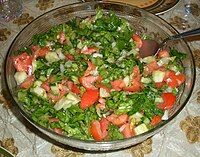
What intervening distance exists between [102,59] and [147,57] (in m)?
0.20

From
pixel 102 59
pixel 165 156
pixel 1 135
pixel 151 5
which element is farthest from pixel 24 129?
pixel 151 5

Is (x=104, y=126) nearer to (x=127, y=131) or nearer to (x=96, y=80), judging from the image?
(x=127, y=131)

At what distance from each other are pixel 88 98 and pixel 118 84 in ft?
0.44

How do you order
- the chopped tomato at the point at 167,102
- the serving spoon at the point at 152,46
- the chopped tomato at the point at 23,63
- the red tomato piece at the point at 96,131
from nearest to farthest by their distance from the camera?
the red tomato piece at the point at 96,131 < the chopped tomato at the point at 167,102 < the chopped tomato at the point at 23,63 < the serving spoon at the point at 152,46

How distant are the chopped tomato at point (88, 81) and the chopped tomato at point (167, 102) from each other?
26cm

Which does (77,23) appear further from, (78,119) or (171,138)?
(171,138)

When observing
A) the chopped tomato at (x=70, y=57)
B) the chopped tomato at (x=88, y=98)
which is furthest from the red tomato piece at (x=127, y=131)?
the chopped tomato at (x=70, y=57)

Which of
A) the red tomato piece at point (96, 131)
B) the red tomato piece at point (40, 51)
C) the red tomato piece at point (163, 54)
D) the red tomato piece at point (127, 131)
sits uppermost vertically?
the red tomato piece at point (40, 51)

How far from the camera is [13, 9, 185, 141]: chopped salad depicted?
1.30 metres

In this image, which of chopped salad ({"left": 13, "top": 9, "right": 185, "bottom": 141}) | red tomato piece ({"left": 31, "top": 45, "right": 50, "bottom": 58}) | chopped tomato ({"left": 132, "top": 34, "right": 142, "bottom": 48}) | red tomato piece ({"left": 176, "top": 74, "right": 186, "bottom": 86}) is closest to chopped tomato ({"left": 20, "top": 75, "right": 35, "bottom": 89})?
chopped salad ({"left": 13, "top": 9, "right": 185, "bottom": 141})

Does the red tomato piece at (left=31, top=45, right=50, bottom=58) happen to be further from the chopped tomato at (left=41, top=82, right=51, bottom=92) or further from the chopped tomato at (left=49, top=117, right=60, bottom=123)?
the chopped tomato at (left=49, top=117, right=60, bottom=123)

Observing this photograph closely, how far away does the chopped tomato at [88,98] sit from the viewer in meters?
1.33

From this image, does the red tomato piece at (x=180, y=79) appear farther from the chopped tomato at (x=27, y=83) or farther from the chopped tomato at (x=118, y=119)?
the chopped tomato at (x=27, y=83)

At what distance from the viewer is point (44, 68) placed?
1.47 meters
